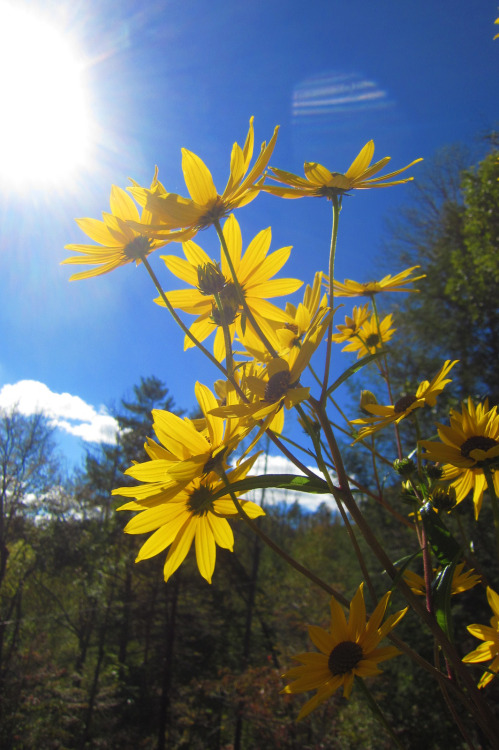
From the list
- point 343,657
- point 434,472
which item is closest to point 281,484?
point 343,657

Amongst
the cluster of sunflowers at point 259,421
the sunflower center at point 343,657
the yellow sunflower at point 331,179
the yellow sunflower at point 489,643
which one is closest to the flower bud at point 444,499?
the cluster of sunflowers at point 259,421

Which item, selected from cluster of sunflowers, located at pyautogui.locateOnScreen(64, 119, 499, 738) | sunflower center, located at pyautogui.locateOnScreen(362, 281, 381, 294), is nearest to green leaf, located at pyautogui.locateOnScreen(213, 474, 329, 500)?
cluster of sunflowers, located at pyautogui.locateOnScreen(64, 119, 499, 738)

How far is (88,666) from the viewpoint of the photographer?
12.4 m

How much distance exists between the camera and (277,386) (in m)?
0.47

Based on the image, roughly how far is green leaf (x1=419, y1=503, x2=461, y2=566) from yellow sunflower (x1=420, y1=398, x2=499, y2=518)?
95 millimetres

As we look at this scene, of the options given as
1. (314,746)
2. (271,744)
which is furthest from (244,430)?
(271,744)

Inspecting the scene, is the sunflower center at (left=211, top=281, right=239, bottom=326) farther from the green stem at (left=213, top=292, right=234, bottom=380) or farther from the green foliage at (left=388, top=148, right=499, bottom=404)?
the green foliage at (left=388, top=148, right=499, bottom=404)

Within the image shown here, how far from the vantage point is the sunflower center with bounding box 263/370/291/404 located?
1.50 feet

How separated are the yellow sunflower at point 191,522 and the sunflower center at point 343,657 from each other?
188 millimetres

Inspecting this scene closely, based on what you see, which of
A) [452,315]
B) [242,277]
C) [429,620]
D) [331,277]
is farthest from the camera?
[452,315]

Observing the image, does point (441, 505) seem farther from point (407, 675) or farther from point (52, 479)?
point (52, 479)

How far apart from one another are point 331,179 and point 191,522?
497mm

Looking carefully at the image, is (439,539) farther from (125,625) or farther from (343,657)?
(125,625)

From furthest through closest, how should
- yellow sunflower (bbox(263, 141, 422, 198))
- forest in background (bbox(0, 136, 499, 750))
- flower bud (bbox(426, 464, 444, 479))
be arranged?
forest in background (bbox(0, 136, 499, 750)), flower bud (bbox(426, 464, 444, 479)), yellow sunflower (bbox(263, 141, 422, 198))
